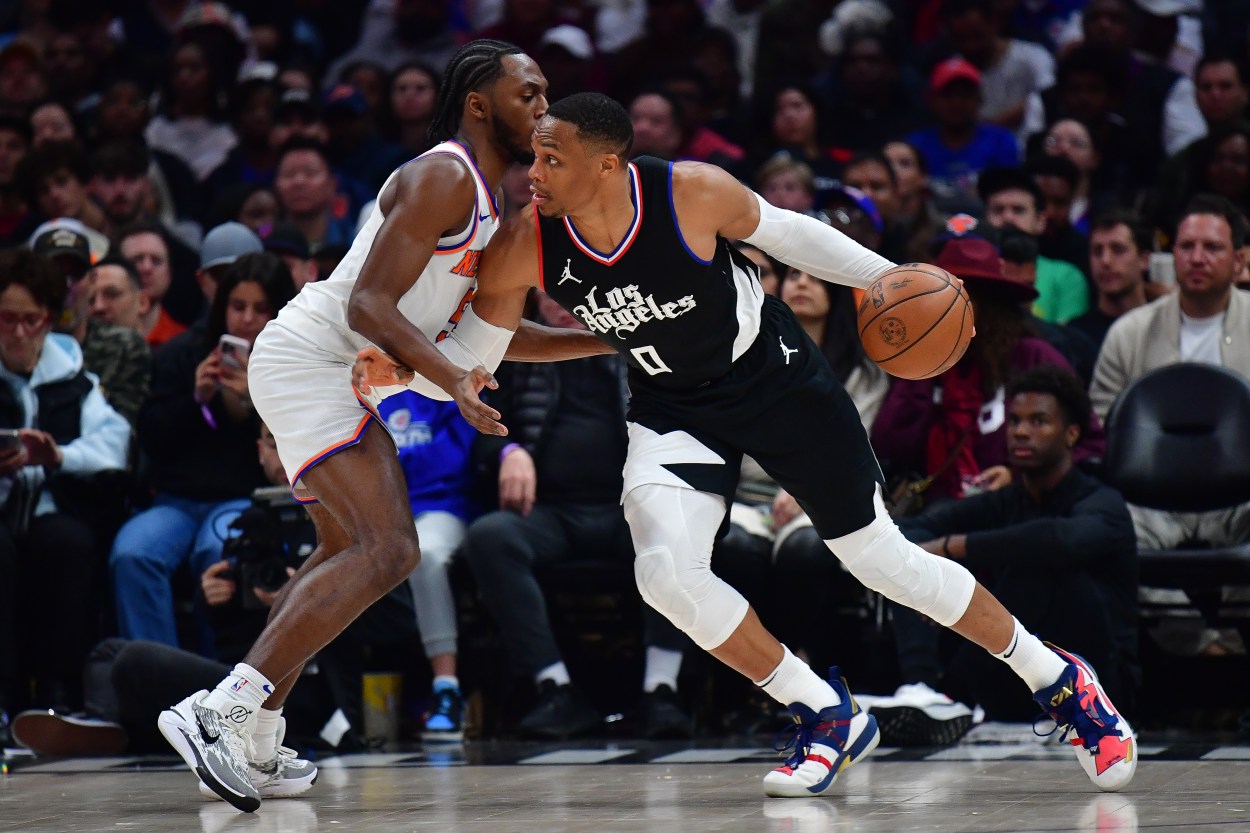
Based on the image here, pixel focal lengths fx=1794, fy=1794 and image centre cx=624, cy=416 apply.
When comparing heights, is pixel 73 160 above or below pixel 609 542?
above

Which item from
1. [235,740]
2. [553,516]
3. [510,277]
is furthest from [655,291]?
[553,516]

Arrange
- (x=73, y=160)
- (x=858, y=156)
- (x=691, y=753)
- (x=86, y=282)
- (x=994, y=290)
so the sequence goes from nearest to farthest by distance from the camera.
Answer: (x=691, y=753), (x=994, y=290), (x=86, y=282), (x=858, y=156), (x=73, y=160)

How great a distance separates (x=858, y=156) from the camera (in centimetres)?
942

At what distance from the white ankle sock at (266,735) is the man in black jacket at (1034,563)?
2.31m

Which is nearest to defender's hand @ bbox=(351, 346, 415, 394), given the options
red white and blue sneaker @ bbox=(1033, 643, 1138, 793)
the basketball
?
the basketball

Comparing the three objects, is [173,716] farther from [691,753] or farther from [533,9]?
[533,9]

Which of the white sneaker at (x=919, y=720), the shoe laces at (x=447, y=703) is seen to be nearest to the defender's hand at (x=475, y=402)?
the white sneaker at (x=919, y=720)

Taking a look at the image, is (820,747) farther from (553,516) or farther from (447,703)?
(553,516)

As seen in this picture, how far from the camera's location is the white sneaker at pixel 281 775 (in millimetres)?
5234

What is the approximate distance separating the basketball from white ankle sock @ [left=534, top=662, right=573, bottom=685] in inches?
96.2

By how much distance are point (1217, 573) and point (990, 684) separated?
3.06ft

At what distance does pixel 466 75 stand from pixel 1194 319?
3716mm

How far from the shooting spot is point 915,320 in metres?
5.06

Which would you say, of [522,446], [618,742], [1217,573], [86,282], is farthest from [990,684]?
[86,282]
